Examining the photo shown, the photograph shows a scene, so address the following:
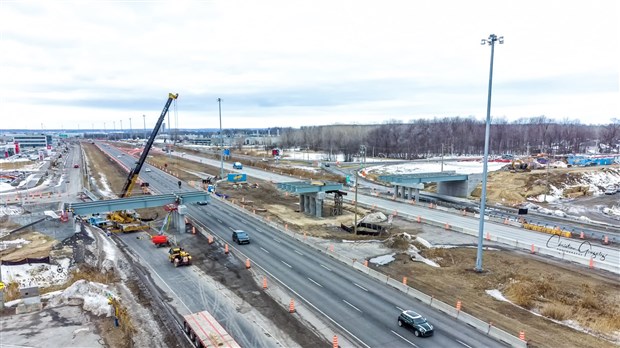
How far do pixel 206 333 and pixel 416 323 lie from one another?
13652 millimetres

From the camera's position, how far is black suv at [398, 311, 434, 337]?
25.6 m

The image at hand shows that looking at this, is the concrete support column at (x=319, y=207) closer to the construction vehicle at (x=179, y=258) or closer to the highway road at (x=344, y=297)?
the highway road at (x=344, y=297)

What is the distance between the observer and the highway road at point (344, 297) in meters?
25.7

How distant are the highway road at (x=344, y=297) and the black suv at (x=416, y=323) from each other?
1.33 ft

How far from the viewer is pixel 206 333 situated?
23797 millimetres

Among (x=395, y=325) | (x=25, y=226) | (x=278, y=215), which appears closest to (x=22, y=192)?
(x=25, y=226)

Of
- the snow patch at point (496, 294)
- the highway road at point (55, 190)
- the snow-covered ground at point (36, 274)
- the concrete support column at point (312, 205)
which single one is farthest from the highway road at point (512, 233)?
the highway road at point (55, 190)

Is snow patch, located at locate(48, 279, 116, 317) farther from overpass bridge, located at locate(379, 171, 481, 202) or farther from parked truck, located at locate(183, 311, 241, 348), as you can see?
overpass bridge, located at locate(379, 171, 481, 202)

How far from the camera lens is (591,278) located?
117 feet

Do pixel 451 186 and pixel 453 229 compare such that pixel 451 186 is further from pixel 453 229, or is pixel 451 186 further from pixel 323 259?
pixel 323 259

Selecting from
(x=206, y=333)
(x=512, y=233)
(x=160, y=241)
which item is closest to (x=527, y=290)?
(x=512, y=233)

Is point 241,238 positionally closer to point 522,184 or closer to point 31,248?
point 31,248

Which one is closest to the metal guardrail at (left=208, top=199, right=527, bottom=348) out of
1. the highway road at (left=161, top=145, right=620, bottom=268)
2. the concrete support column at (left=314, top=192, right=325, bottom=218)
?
the concrete support column at (left=314, top=192, right=325, bottom=218)

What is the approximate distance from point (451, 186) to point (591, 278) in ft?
175
